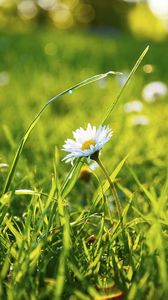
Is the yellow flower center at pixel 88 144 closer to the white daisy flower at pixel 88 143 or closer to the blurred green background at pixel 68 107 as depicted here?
the white daisy flower at pixel 88 143

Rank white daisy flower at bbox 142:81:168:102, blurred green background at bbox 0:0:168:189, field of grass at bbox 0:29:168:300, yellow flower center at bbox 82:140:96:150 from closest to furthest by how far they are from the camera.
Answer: field of grass at bbox 0:29:168:300 < yellow flower center at bbox 82:140:96:150 < blurred green background at bbox 0:0:168:189 < white daisy flower at bbox 142:81:168:102

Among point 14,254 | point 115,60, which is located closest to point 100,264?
point 14,254

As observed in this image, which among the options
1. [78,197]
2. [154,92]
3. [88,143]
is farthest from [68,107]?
[88,143]

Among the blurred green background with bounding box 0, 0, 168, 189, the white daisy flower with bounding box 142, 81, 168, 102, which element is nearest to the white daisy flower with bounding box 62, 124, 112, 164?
the blurred green background with bounding box 0, 0, 168, 189

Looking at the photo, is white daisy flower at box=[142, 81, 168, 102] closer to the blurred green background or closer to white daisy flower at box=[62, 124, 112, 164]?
the blurred green background

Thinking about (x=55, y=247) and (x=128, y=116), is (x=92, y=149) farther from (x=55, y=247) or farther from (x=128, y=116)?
(x=128, y=116)

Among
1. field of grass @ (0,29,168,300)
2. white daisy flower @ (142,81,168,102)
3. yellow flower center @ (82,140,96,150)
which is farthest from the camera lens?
white daisy flower @ (142,81,168,102)

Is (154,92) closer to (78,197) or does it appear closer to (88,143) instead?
(78,197)

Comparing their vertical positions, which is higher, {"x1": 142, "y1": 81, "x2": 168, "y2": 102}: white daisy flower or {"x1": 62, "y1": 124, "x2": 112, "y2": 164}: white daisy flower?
{"x1": 142, "y1": 81, "x2": 168, "y2": 102}: white daisy flower

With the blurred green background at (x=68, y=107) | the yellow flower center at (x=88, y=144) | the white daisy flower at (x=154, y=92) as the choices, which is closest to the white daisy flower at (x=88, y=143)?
the yellow flower center at (x=88, y=144)
